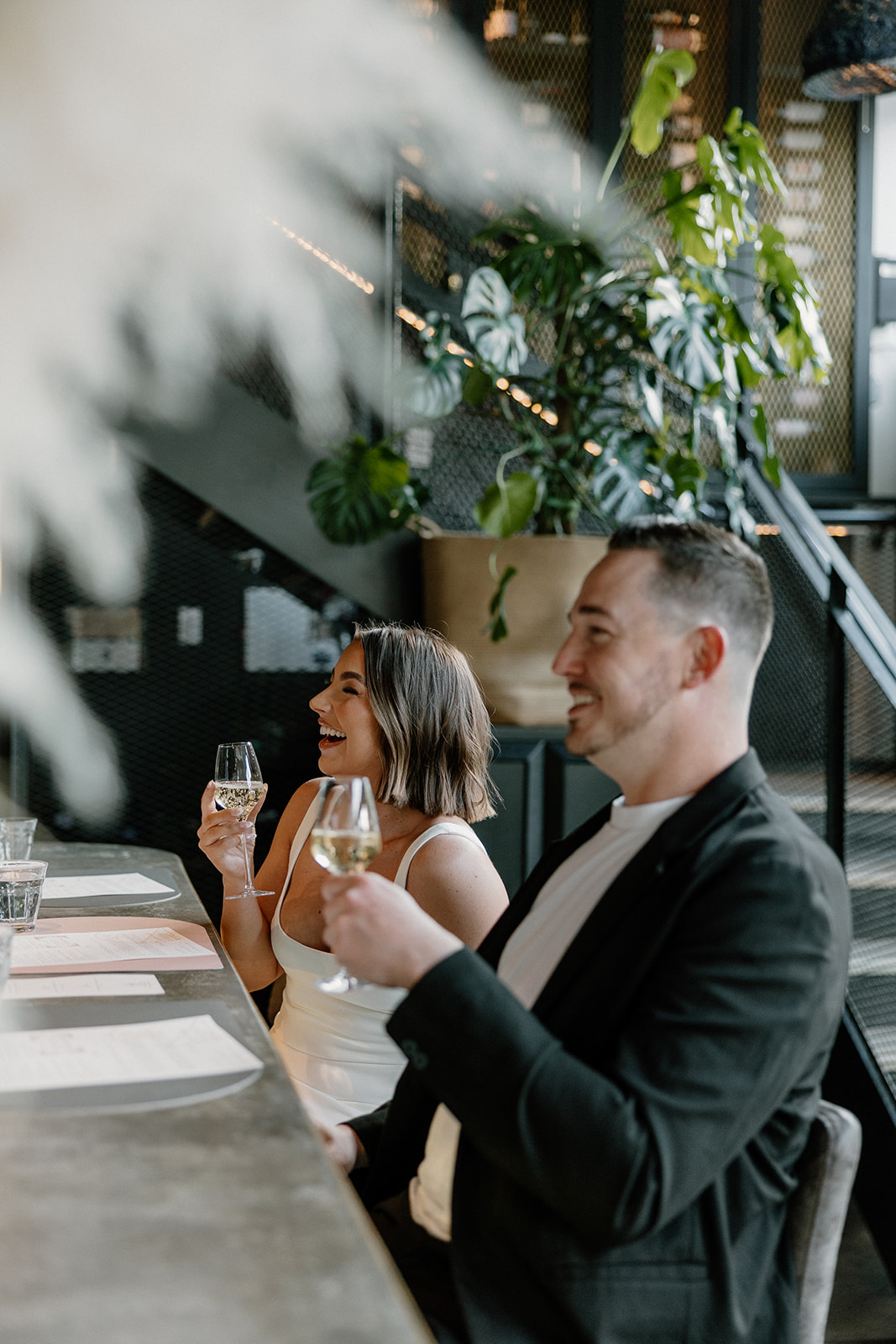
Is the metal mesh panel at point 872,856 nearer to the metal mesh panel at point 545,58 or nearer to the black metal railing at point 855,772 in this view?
the black metal railing at point 855,772

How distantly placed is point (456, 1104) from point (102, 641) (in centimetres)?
297

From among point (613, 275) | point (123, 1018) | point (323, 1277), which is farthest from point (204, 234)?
point (323, 1277)

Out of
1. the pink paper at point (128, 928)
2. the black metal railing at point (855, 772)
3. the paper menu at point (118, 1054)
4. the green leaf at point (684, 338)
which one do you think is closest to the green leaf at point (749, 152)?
the green leaf at point (684, 338)

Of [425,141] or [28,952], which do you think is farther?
[425,141]

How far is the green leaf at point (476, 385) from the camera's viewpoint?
3.19 metres

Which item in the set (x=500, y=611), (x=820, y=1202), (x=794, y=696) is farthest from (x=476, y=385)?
(x=820, y=1202)

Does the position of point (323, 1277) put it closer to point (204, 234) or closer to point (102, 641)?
point (102, 641)

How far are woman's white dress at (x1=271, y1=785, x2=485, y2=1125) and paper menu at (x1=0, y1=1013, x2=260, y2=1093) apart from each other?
502 millimetres

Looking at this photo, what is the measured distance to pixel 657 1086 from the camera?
1011 millimetres

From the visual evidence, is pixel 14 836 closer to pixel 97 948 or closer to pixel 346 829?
pixel 97 948

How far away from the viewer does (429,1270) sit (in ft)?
4.29

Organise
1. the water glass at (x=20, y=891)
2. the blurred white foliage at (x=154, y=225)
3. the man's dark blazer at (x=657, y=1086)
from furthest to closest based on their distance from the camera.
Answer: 1. the blurred white foliage at (x=154, y=225)
2. the water glass at (x=20, y=891)
3. the man's dark blazer at (x=657, y=1086)

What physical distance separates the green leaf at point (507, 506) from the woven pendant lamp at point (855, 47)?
1.89 metres

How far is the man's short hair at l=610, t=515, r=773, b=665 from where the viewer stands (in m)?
1.29
